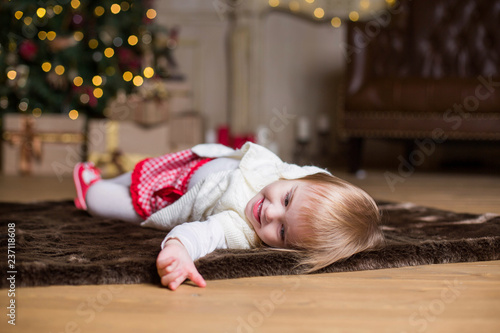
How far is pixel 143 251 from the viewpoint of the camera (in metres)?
0.90

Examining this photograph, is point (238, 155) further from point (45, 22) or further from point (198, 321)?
point (45, 22)

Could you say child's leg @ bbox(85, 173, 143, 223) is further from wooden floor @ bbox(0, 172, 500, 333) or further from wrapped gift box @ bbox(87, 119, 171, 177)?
wrapped gift box @ bbox(87, 119, 171, 177)

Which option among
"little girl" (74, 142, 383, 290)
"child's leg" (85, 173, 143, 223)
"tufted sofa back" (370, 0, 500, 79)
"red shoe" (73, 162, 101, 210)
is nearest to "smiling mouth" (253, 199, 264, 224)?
"little girl" (74, 142, 383, 290)

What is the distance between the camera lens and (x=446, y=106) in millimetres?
2537

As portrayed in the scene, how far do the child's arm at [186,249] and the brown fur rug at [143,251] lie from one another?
0.02 m

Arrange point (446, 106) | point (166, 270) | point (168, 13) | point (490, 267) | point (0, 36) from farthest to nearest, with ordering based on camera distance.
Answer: point (168, 13) < point (0, 36) < point (446, 106) < point (490, 267) < point (166, 270)

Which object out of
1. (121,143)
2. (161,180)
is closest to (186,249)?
A: (161,180)

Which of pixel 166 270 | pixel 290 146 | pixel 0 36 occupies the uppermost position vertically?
pixel 0 36

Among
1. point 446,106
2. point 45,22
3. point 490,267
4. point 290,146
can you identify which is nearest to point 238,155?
point 490,267

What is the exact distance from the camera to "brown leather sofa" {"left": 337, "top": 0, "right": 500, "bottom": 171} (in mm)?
2539

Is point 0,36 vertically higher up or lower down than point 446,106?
higher up

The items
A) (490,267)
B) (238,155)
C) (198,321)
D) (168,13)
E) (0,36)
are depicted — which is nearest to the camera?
(198,321)

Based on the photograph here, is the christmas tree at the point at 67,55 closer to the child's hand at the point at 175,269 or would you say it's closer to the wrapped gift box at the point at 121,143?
the wrapped gift box at the point at 121,143

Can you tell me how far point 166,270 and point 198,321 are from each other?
0.47ft
